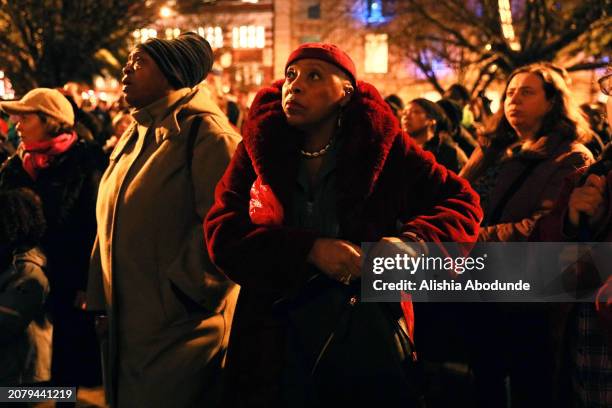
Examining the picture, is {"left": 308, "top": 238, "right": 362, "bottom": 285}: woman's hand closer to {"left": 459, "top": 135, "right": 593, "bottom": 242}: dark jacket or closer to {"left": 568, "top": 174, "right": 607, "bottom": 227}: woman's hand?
{"left": 568, "top": 174, "right": 607, "bottom": 227}: woman's hand

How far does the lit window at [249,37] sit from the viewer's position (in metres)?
60.4

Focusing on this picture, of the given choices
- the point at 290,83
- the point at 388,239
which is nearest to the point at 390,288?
the point at 388,239

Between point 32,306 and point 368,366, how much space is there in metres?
2.61

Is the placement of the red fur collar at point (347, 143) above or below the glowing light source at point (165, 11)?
below

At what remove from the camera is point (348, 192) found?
284 cm

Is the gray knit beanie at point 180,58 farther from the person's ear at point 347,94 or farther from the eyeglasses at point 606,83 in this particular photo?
the eyeglasses at point 606,83

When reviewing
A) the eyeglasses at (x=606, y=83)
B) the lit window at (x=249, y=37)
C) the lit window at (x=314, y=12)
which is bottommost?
the eyeglasses at (x=606, y=83)

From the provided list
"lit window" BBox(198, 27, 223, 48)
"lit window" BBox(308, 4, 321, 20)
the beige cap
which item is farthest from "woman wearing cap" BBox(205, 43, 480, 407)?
"lit window" BBox(308, 4, 321, 20)

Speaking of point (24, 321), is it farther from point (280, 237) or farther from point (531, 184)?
point (531, 184)

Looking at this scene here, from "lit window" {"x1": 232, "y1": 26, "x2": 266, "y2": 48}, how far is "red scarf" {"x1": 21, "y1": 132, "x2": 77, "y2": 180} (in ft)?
183

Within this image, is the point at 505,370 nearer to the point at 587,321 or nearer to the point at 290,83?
the point at 587,321

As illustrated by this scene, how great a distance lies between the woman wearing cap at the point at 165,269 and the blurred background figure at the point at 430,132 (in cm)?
340

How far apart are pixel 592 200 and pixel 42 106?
145 inches

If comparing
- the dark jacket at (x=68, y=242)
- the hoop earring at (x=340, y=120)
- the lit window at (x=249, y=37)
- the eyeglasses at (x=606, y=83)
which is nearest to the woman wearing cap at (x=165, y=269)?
the hoop earring at (x=340, y=120)
